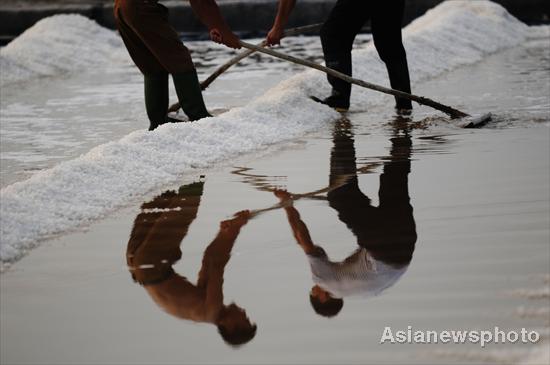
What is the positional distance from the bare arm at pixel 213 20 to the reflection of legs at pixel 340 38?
1.01 m

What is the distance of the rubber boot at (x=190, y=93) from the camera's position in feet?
22.0

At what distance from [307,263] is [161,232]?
2.63ft

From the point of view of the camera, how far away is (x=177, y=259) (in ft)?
13.0

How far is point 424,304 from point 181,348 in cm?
71

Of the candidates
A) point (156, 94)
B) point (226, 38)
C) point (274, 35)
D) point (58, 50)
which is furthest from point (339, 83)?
point (58, 50)

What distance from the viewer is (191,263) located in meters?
3.88

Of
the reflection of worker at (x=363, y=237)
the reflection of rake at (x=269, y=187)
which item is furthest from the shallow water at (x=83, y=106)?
the reflection of worker at (x=363, y=237)

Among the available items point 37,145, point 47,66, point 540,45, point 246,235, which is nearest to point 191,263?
point 246,235

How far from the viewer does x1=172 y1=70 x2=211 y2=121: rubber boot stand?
6.69 metres

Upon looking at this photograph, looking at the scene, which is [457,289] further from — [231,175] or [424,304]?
[231,175]

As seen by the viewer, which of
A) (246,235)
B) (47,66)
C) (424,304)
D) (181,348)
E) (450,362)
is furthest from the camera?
(47,66)

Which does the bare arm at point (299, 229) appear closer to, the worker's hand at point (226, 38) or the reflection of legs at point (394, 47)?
the worker's hand at point (226, 38)

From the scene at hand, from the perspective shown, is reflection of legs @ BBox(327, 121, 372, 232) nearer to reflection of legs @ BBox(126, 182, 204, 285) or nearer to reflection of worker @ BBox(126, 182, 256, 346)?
reflection of worker @ BBox(126, 182, 256, 346)

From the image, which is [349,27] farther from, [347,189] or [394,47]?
[347,189]
